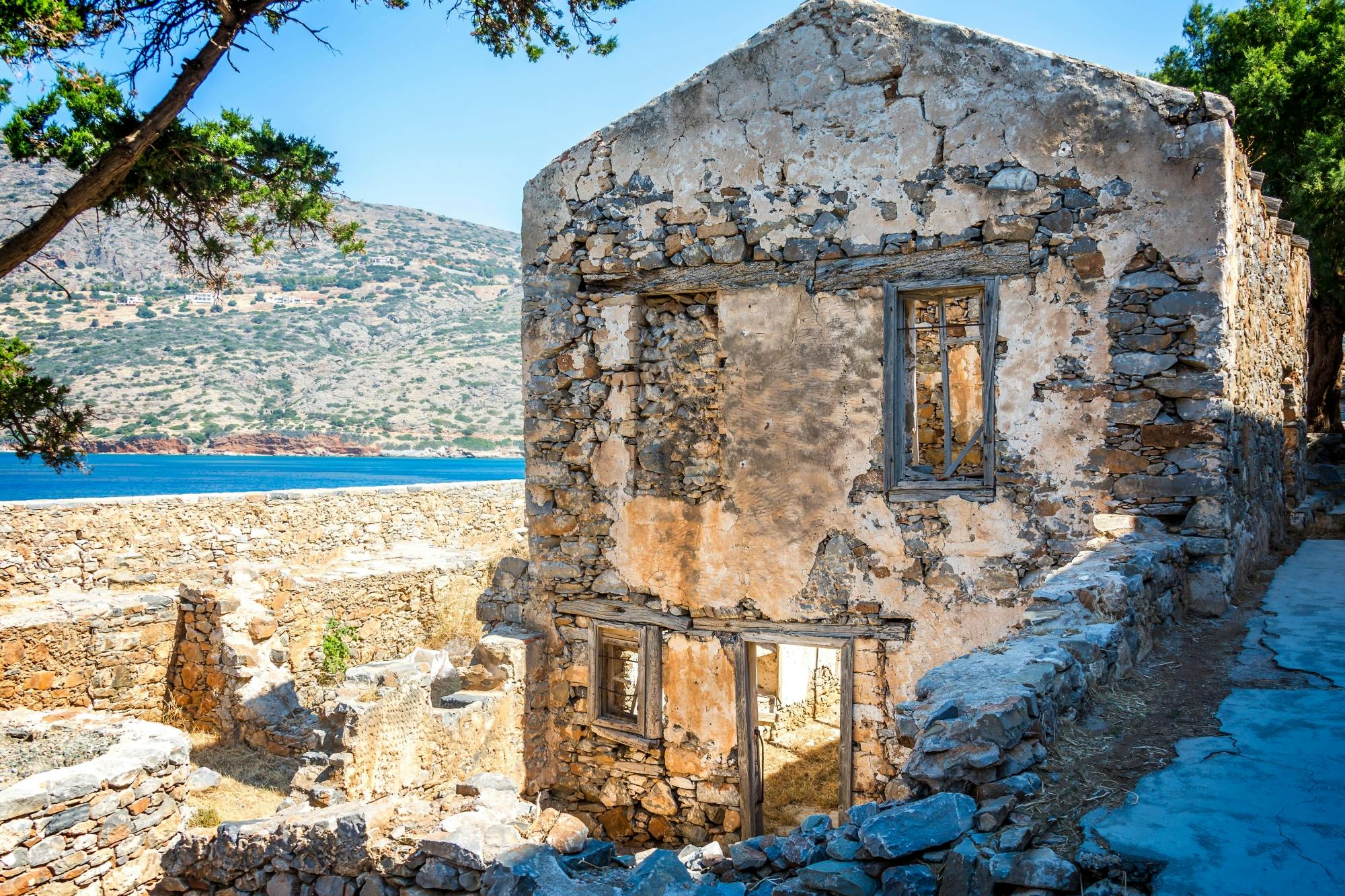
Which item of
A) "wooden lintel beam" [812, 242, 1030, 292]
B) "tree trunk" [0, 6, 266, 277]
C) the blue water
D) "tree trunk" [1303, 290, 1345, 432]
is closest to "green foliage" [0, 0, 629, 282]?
"tree trunk" [0, 6, 266, 277]

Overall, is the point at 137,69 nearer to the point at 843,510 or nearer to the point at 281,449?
the point at 843,510

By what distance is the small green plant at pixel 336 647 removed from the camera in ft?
45.7

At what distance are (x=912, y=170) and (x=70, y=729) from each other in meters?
9.05

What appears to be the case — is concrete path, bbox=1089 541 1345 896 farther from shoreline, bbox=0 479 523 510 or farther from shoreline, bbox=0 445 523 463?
shoreline, bbox=0 445 523 463

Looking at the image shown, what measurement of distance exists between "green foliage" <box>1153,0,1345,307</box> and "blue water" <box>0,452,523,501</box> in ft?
121

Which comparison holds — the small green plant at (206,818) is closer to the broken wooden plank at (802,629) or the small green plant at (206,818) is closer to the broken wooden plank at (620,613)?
the broken wooden plank at (620,613)

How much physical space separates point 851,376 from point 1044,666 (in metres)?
4.00

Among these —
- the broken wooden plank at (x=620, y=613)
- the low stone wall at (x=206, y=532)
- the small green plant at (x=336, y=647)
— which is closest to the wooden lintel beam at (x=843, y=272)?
the broken wooden plank at (x=620, y=613)

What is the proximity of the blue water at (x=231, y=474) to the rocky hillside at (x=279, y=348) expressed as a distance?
6.07 feet

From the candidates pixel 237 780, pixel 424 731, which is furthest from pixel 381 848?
pixel 237 780

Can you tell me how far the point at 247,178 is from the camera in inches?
361

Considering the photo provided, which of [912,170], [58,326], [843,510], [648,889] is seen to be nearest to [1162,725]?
[648,889]

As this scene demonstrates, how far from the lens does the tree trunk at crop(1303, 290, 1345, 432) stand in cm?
1852

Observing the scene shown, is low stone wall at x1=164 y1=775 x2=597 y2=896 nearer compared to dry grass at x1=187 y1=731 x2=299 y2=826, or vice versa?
low stone wall at x1=164 y1=775 x2=597 y2=896
